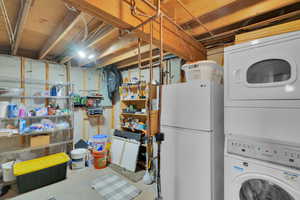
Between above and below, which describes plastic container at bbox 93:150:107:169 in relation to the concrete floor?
above

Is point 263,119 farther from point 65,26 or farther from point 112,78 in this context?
point 112,78

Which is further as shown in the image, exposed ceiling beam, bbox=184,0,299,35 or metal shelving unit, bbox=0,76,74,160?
metal shelving unit, bbox=0,76,74,160

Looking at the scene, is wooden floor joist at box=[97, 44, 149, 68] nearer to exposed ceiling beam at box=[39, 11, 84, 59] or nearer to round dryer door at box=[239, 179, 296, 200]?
exposed ceiling beam at box=[39, 11, 84, 59]

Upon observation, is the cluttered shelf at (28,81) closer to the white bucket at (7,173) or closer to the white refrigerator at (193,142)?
the white bucket at (7,173)

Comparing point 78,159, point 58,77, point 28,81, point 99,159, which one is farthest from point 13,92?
point 99,159

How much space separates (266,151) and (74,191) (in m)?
2.71

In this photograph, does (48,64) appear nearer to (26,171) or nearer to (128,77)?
(128,77)

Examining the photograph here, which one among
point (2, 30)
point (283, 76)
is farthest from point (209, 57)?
point (2, 30)

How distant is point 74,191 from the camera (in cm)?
228

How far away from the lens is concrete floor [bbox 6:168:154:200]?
7.00 feet

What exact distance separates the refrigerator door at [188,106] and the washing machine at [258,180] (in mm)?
385

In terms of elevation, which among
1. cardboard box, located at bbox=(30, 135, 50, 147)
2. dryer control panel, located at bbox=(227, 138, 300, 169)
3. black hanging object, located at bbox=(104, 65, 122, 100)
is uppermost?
black hanging object, located at bbox=(104, 65, 122, 100)

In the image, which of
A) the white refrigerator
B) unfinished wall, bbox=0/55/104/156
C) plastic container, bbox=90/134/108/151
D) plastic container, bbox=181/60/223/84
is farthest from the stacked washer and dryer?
unfinished wall, bbox=0/55/104/156

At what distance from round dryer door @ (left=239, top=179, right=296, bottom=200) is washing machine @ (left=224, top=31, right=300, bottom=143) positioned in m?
0.41
